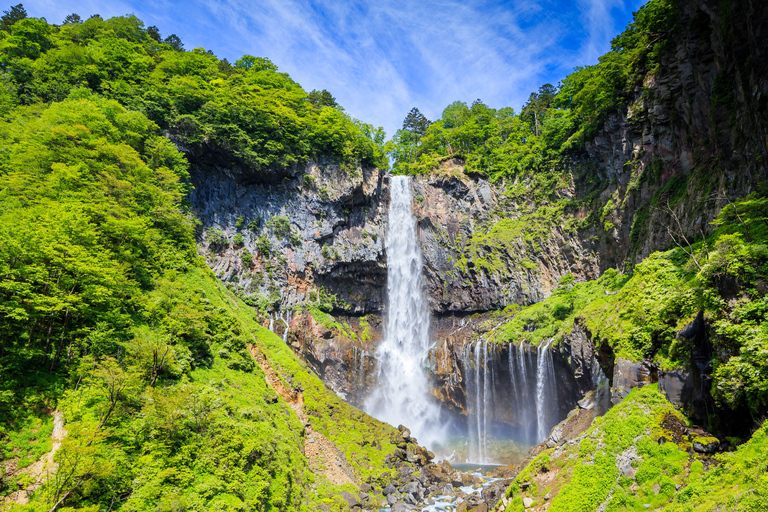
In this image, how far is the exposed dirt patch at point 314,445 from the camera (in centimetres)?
1992

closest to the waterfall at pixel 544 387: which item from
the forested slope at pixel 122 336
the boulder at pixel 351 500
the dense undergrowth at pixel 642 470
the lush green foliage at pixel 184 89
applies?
the forested slope at pixel 122 336

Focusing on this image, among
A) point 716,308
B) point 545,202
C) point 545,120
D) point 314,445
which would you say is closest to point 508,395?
point 314,445

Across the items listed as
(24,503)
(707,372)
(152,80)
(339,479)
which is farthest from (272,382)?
(152,80)

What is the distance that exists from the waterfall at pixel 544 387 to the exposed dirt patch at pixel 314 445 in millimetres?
16963

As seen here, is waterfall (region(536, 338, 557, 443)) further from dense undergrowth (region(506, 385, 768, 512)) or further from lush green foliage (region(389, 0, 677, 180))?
lush green foliage (region(389, 0, 677, 180))

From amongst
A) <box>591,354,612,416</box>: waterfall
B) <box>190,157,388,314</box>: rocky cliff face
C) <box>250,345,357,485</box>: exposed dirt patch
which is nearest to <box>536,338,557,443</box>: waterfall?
<box>591,354,612,416</box>: waterfall

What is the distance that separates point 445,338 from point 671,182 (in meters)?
25.0

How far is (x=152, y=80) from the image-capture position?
32.3 meters

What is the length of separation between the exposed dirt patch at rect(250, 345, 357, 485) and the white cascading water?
15762mm

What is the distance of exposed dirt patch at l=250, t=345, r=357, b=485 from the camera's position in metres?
19.9

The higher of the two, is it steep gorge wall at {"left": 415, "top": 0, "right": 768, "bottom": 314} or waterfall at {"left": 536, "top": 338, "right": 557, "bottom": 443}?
steep gorge wall at {"left": 415, "top": 0, "right": 768, "bottom": 314}

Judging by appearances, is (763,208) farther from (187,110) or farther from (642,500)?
(187,110)

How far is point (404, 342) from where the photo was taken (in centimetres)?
4156

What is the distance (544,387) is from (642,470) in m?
19.9
